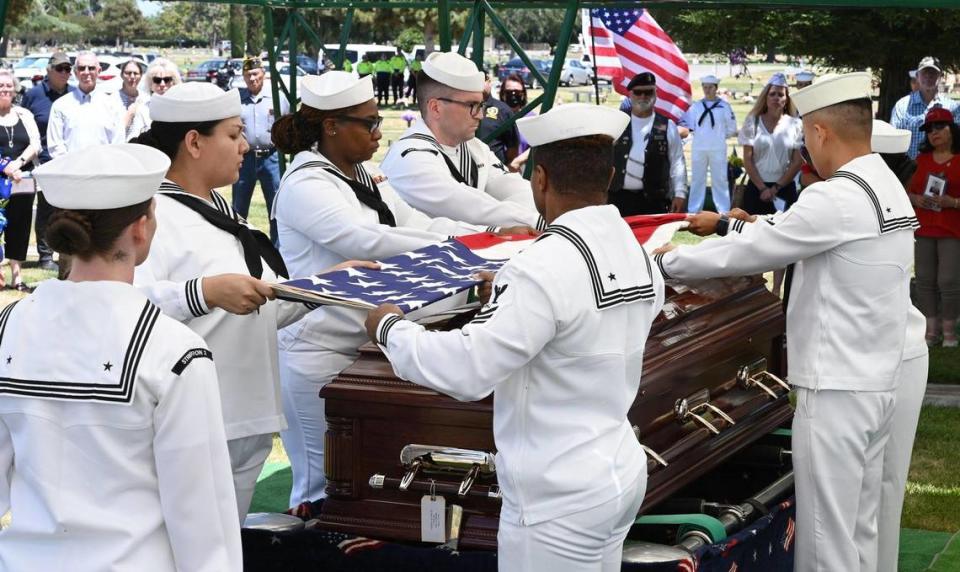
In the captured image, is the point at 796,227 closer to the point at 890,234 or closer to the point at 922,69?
the point at 890,234

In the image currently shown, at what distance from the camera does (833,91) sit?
399 cm

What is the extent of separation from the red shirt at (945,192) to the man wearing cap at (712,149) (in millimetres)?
5317

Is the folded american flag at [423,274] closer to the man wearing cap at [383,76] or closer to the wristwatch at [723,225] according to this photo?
the wristwatch at [723,225]

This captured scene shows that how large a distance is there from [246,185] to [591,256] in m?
9.11

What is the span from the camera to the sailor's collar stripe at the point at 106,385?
91.0 inches

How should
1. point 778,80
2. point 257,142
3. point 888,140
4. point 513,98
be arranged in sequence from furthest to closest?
1. point 778,80
2. point 257,142
3. point 513,98
4. point 888,140

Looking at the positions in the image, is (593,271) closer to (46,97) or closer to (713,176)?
(46,97)

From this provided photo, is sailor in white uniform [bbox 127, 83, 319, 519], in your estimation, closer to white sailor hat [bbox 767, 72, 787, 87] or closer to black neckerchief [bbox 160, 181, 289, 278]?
black neckerchief [bbox 160, 181, 289, 278]

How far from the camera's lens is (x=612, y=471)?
2971mm

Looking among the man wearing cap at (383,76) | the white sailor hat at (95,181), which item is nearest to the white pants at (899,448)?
the white sailor hat at (95,181)

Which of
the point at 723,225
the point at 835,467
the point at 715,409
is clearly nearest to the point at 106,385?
the point at 715,409

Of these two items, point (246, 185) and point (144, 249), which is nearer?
point (144, 249)

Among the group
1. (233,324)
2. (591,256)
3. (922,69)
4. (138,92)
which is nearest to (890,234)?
(591,256)

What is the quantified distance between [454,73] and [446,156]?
12.1 inches
